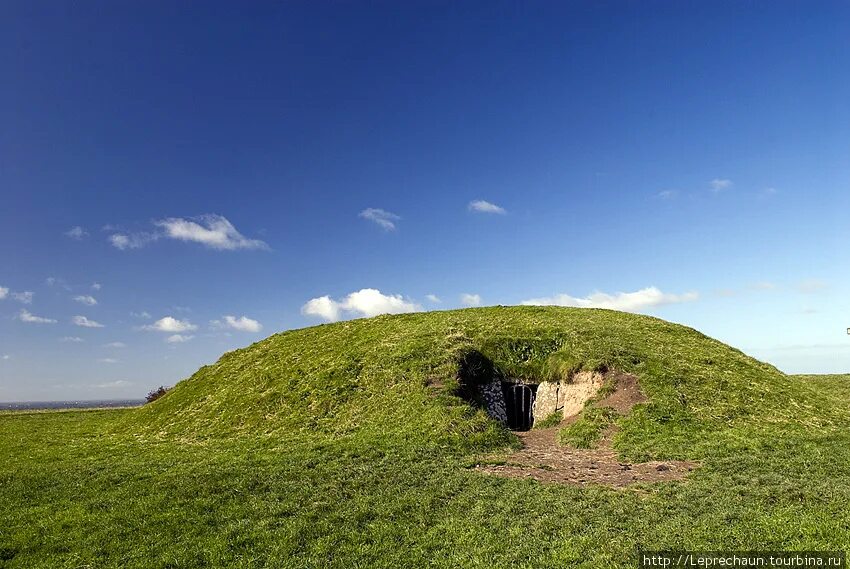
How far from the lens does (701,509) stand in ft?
50.1

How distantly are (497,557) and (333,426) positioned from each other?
20.1m

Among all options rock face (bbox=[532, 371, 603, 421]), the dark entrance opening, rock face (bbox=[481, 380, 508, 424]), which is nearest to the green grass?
rock face (bbox=[532, 371, 603, 421])

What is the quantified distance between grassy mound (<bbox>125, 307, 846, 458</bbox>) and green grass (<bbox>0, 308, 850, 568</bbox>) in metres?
0.18

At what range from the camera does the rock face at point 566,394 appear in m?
34.1

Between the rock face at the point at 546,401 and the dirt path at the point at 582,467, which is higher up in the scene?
the rock face at the point at 546,401

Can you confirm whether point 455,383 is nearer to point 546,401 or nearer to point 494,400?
point 494,400

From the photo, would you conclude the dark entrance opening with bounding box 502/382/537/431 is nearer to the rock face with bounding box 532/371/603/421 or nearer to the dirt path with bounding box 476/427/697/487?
the rock face with bounding box 532/371/603/421

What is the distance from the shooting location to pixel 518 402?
37469 mm

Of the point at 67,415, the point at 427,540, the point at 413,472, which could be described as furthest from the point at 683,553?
the point at 67,415

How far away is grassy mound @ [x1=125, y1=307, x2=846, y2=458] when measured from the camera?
28.9 meters

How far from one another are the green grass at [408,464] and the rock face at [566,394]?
104 centimetres

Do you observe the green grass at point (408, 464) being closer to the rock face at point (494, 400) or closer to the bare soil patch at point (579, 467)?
the bare soil patch at point (579, 467)

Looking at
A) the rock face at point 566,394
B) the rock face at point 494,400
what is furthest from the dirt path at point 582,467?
the rock face at point 566,394

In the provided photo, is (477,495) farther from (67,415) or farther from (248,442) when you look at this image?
(67,415)
